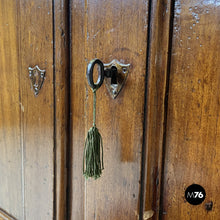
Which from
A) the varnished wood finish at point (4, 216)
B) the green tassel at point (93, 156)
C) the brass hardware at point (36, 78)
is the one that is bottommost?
the varnished wood finish at point (4, 216)

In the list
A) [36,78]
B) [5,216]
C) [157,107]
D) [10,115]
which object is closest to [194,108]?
[157,107]

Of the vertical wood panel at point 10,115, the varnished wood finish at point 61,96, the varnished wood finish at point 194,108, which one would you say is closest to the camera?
the varnished wood finish at point 194,108

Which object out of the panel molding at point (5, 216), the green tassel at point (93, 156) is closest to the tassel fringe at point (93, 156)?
the green tassel at point (93, 156)

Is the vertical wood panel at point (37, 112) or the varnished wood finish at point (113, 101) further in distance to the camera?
the vertical wood panel at point (37, 112)

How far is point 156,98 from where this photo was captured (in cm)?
32

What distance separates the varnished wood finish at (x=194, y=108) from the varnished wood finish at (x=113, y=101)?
49 mm

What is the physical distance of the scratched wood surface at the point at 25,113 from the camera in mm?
438

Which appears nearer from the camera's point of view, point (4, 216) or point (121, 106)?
point (121, 106)

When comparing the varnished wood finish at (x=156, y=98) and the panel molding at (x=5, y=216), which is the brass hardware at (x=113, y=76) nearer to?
the varnished wood finish at (x=156, y=98)

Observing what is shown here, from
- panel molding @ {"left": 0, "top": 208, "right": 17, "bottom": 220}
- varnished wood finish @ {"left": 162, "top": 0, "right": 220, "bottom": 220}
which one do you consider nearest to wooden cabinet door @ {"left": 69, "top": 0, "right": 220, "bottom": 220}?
varnished wood finish @ {"left": 162, "top": 0, "right": 220, "bottom": 220}

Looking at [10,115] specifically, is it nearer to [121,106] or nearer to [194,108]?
[121,106]

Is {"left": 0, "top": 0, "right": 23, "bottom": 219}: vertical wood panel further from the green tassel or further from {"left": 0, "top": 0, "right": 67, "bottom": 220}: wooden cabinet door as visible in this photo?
the green tassel

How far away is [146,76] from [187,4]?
0.11 meters

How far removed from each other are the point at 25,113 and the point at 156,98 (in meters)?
0.32
